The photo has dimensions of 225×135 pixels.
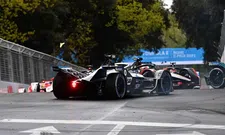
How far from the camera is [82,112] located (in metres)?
12.2

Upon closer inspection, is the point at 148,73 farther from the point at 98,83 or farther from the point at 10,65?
the point at 10,65

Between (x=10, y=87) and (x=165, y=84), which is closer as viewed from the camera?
(x=165, y=84)

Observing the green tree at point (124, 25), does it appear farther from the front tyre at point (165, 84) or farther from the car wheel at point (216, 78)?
the front tyre at point (165, 84)

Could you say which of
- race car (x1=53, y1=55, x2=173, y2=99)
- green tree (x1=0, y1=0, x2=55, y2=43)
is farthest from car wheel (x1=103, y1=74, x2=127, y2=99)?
green tree (x1=0, y1=0, x2=55, y2=43)

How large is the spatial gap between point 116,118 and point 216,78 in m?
Answer: 14.2

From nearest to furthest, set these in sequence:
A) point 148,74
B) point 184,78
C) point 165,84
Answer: point 165,84 < point 148,74 < point 184,78

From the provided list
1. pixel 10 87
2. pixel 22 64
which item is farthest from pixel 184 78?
pixel 22 64

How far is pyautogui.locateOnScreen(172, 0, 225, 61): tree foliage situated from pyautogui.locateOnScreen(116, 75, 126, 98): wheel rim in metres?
27.7

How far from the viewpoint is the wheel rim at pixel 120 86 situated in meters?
16.1

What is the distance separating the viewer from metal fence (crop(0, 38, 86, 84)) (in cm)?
3006

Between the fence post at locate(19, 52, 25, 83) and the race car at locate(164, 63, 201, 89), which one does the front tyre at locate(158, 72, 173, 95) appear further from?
the fence post at locate(19, 52, 25, 83)

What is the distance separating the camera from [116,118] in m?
11.1

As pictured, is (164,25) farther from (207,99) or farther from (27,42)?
(207,99)

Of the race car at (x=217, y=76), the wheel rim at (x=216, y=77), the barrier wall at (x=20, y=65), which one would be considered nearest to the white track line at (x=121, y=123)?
the race car at (x=217, y=76)
